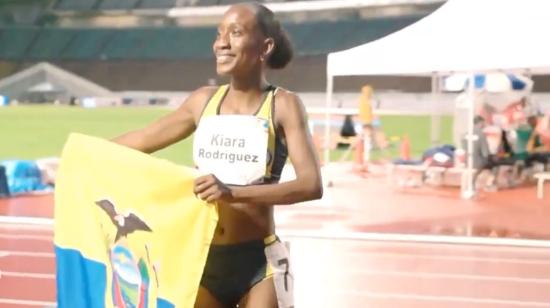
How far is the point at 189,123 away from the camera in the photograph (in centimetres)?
253

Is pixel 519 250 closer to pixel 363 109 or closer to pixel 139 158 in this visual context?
pixel 363 109

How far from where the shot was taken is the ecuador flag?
7.86 ft

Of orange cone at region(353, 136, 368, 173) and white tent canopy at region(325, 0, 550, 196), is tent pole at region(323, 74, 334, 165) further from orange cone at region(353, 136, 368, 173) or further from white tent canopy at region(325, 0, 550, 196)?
white tent canopy at region(325, 0, 550, 196)

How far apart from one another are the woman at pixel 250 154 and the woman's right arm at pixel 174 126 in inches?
1.6

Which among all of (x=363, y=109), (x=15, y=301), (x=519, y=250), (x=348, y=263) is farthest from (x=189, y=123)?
(x=363, y=109)

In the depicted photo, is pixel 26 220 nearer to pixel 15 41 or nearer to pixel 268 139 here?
pixel 15 41

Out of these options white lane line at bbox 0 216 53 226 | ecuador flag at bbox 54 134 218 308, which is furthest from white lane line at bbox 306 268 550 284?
ecuador flag at bbox 54 134 218 308

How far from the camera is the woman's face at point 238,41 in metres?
2.33

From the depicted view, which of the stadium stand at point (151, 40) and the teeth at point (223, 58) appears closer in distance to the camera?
the teeth at point (223, 58)

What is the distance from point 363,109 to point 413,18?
1.19m

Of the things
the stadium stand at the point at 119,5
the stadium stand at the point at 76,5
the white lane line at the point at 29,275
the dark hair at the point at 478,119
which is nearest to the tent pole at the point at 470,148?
the dark hair at the point at 478,119

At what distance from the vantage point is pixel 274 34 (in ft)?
7.88

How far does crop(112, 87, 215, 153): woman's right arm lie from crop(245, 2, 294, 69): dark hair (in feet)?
0.65

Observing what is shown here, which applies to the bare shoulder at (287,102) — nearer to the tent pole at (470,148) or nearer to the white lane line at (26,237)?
the white lane line at (26,237)
